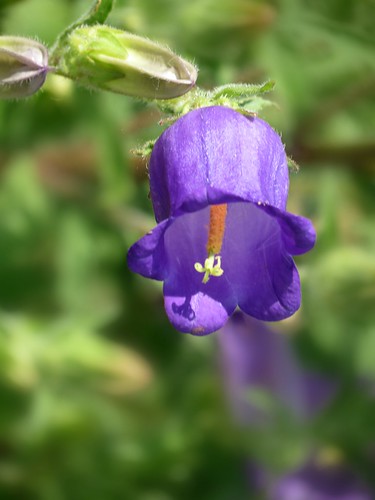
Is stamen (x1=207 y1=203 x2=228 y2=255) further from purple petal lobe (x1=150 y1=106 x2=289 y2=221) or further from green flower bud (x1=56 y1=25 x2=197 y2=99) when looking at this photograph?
green flower bud (x1=56 y1=25 x2=197 y2=99)

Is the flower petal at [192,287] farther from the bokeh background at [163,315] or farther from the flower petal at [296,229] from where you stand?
the bokeh background at [163,315]

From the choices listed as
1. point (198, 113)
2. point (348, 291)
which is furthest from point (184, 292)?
→ point (348, 291)

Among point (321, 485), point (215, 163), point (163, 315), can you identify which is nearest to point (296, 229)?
point (215, 163)

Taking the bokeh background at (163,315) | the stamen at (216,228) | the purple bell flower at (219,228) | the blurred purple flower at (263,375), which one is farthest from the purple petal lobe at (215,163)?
the blurred purple flower at (263,375)

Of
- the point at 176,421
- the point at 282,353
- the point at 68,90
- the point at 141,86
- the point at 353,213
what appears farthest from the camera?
the point at 353,213

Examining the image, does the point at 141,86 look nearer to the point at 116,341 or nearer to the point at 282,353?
the point at 116,341

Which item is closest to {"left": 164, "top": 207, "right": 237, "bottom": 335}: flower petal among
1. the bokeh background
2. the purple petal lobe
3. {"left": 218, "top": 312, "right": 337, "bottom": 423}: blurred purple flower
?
the purple petal lobe
